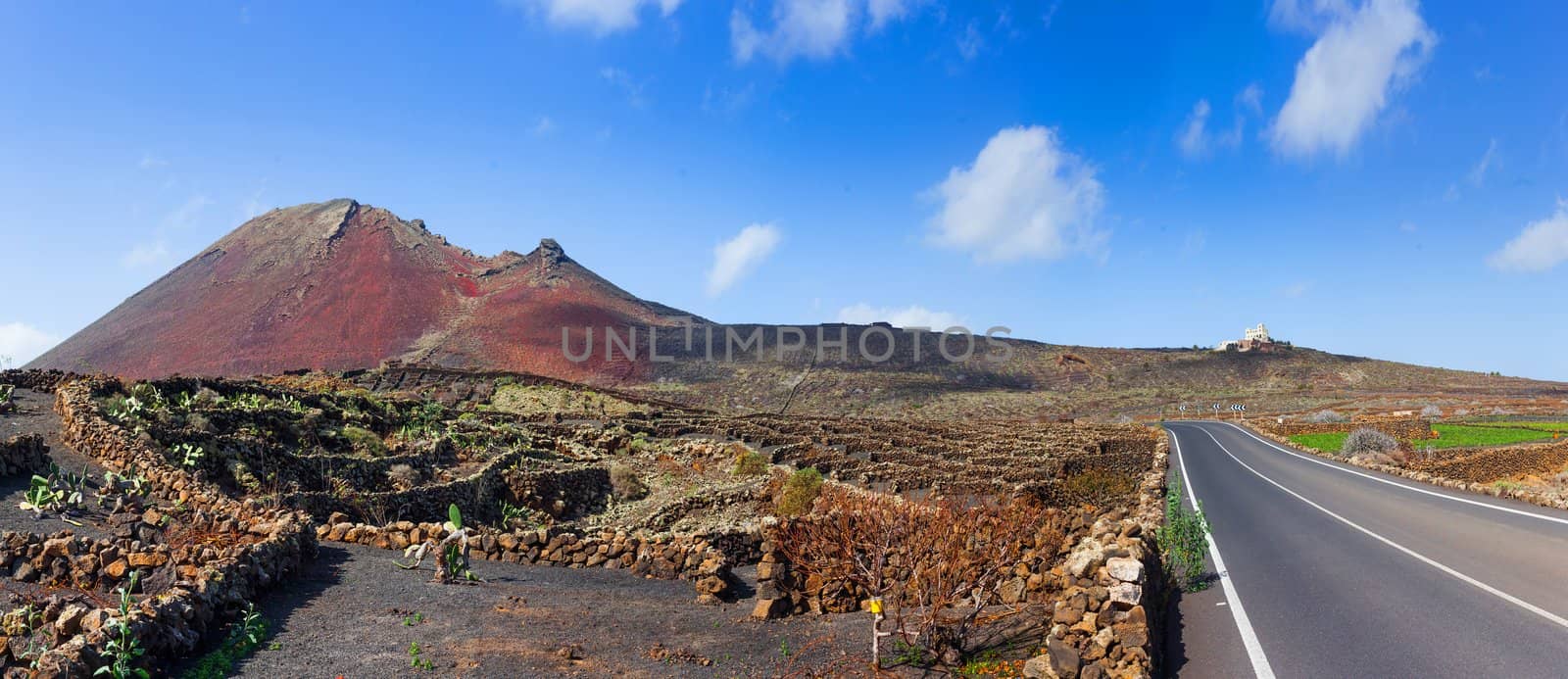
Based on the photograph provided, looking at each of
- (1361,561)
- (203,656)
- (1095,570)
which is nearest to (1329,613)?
(1095,570)

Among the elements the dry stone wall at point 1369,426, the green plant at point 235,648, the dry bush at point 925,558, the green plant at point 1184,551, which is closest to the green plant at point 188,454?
the green plant at point 235,648

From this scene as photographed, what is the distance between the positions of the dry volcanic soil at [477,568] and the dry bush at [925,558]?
5cm

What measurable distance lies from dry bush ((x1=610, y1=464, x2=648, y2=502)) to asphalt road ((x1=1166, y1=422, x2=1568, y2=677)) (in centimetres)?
1652

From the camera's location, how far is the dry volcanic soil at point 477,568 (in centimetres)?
749

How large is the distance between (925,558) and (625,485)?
18.1 metres

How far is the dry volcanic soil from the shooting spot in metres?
7.49

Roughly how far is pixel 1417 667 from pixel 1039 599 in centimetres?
383

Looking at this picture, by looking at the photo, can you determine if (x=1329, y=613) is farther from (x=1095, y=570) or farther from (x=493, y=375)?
(x=493, y=375)

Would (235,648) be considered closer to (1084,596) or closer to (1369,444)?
(1084,596)

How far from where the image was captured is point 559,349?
88.0m

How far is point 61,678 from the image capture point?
5.88 m

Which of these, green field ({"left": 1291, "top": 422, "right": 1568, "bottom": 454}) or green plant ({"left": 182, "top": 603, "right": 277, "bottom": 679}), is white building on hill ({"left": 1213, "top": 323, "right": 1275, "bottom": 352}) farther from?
green plant ({"left": 182, "top": 603, "right": 277, "bottom": 679})

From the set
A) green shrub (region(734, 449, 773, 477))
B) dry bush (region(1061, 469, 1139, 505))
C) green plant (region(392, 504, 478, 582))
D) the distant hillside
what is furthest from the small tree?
green plant (region(392, 504, 478, 582))

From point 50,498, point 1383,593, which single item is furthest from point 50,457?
point 1383,593
